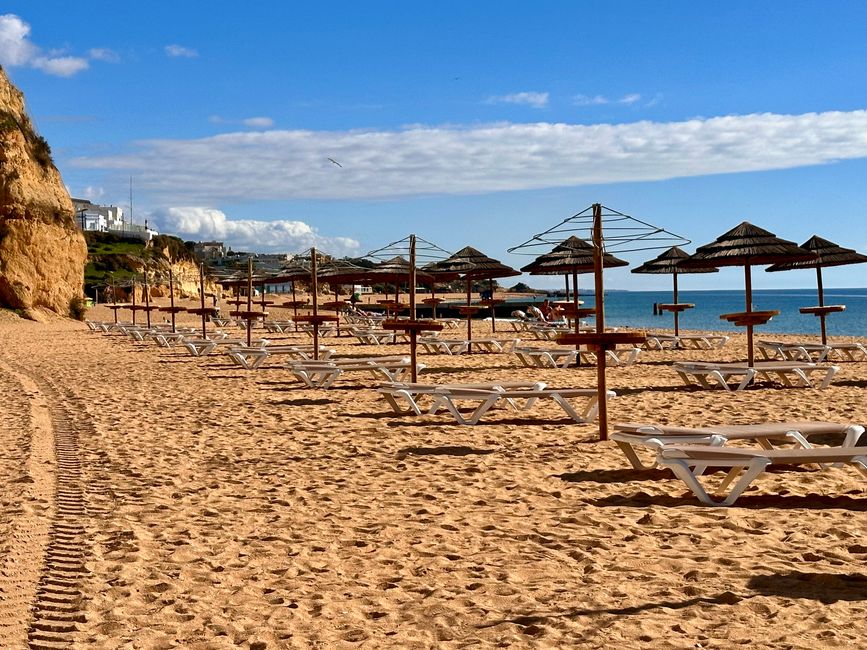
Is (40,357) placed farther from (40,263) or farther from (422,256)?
(40,263)

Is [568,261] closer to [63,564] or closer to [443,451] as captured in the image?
[443,451]

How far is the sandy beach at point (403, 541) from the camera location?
332 cm

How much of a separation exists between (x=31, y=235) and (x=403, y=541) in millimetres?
33874

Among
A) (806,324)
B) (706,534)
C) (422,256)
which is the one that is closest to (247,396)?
(422,256)

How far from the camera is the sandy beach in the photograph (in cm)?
332

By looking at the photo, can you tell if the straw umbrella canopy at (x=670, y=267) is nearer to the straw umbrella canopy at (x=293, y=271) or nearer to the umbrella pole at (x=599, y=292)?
the straw umbrella canopy at (x=293, y=271)

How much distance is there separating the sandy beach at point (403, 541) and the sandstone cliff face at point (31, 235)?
2747 cm

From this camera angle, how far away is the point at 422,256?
11.4 meters

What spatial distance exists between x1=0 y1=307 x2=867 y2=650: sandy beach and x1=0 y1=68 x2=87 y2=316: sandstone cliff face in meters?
27.5

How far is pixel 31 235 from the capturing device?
34094 mm

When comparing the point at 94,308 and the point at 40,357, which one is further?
the point at 94,308

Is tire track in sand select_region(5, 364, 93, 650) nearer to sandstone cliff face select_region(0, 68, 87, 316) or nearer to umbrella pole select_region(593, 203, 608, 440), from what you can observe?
umbrella pole select_region(593, 203, 608, 440)

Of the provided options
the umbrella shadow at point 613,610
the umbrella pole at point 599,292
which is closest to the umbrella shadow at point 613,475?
the umbrella pole at point 599,292

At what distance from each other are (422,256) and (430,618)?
324 inches
